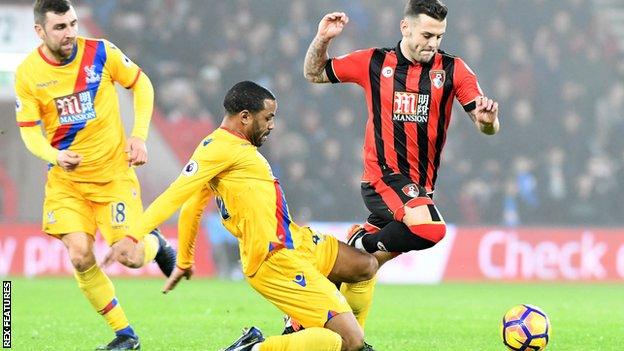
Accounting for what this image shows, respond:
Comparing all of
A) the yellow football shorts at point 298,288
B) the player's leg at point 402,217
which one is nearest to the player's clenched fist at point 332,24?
the player's leg at point 402,217

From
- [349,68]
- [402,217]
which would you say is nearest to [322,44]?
[349,68]

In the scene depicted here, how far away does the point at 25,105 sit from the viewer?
7355mm

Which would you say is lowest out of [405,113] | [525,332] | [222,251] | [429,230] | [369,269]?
[222,251]

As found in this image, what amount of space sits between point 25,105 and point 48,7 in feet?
2.21

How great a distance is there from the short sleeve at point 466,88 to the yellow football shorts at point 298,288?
5.26 feet

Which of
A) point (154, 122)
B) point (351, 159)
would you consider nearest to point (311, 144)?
point (351, 159)

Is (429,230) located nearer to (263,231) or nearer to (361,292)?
(361,292)

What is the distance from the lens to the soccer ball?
21.7ft

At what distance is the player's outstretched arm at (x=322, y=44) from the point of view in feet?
22.8

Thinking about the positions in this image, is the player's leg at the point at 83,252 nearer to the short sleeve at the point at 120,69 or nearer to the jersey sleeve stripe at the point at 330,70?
the short sleeve at the point at 120,69

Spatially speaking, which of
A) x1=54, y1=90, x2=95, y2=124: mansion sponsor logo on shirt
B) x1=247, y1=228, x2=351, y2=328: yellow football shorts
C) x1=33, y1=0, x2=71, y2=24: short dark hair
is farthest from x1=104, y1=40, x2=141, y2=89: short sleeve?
x1=247, y1=228, x2=351, y2=328: yellow football shorts

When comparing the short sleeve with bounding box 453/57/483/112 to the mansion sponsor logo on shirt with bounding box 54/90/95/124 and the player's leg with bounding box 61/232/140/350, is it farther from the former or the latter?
the player's leg with bounding box 61/232/140/350

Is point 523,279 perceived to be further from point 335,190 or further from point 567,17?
point 567,17

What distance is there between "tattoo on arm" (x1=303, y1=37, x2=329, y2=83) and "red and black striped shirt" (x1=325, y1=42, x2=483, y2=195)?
9.3 inches
